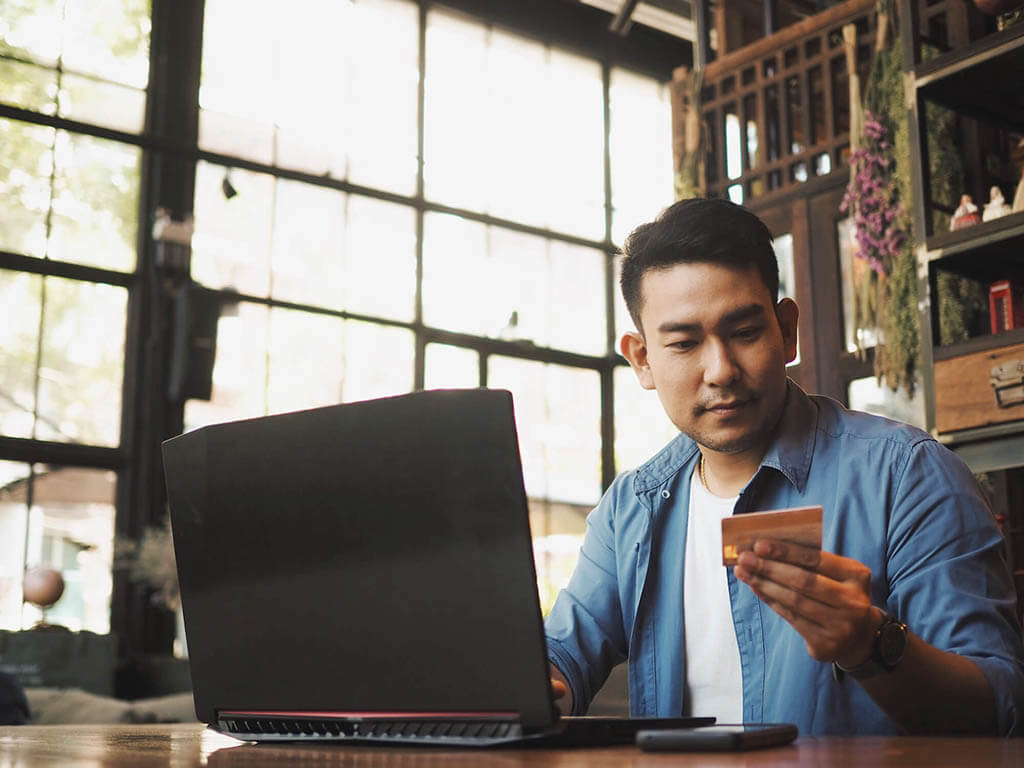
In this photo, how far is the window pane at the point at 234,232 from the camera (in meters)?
7.09

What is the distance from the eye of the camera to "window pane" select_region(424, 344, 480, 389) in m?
7.88

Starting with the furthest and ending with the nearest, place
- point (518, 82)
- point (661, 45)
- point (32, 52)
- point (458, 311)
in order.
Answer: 1. point (661, 45)
2. point (518, 82)
3. point (458, 311)
4. point (32, 52)

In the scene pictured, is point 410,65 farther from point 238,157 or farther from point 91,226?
point 91,226

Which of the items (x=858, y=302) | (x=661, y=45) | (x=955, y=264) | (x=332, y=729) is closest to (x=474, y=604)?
(x=332, y=729)

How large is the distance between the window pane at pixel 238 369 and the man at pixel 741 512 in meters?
5.48

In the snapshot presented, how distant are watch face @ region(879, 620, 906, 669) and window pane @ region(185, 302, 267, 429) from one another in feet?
19.9

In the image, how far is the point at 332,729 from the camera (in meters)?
1.11

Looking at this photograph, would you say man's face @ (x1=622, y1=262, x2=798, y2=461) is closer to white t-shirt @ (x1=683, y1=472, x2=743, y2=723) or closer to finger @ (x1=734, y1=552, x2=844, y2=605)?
white t-shirt @ (x1=683, y1=472, x2=743, y2=723)

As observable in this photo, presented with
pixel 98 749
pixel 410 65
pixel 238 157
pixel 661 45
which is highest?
pixel 661 45

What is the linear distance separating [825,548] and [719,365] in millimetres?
269

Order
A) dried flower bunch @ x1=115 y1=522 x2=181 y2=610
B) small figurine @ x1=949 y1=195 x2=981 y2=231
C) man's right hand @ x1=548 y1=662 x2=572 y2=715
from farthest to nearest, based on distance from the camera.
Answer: dried flower bunch @ x1=115 y1=522 x2=181 y2=610 < small figurine @ x1=949 y1=195 x2=981 y2=231 < man's right hand @ x1=548 y1=662 x2=572 y2=715

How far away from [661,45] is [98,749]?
9.09 m

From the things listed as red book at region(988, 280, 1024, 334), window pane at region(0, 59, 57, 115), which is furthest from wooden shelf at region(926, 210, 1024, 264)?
window pane at region(0, 59, 57, 115)

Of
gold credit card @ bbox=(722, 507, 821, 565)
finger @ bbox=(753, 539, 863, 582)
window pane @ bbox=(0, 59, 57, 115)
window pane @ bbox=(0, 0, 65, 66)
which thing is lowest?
finger @ bbox=(753, 539, 863, 582)
